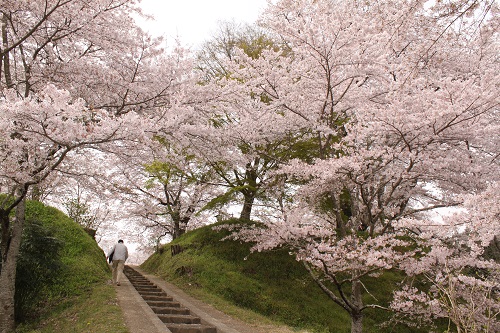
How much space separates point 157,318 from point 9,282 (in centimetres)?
405

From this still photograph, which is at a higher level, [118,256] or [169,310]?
[118,256]

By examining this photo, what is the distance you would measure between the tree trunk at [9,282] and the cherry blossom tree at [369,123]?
20.7ft

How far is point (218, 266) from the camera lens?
12469mm

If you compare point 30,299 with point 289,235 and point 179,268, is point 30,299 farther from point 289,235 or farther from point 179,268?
point 289,235

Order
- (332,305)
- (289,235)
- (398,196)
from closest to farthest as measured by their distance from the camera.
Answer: (289,235)
(398,196)
(332,305)

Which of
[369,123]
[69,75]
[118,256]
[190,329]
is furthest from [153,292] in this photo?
[369,123]

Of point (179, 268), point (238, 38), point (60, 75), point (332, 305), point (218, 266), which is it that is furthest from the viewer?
point (238, 38)

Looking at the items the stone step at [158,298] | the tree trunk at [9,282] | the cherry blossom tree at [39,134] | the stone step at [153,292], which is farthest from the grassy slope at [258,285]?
the cherry blossom tree at [39,134]

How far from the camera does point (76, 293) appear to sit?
9.73 meters

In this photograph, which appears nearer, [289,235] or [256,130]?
[289,235]

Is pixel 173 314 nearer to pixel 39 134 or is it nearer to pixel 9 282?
pixel 9 282

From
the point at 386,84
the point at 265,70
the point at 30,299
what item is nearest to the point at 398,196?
the point at 386,84

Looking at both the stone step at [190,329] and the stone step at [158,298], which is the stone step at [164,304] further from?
the stone step at [190,329]

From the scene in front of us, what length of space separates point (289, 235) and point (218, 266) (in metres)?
4.50
